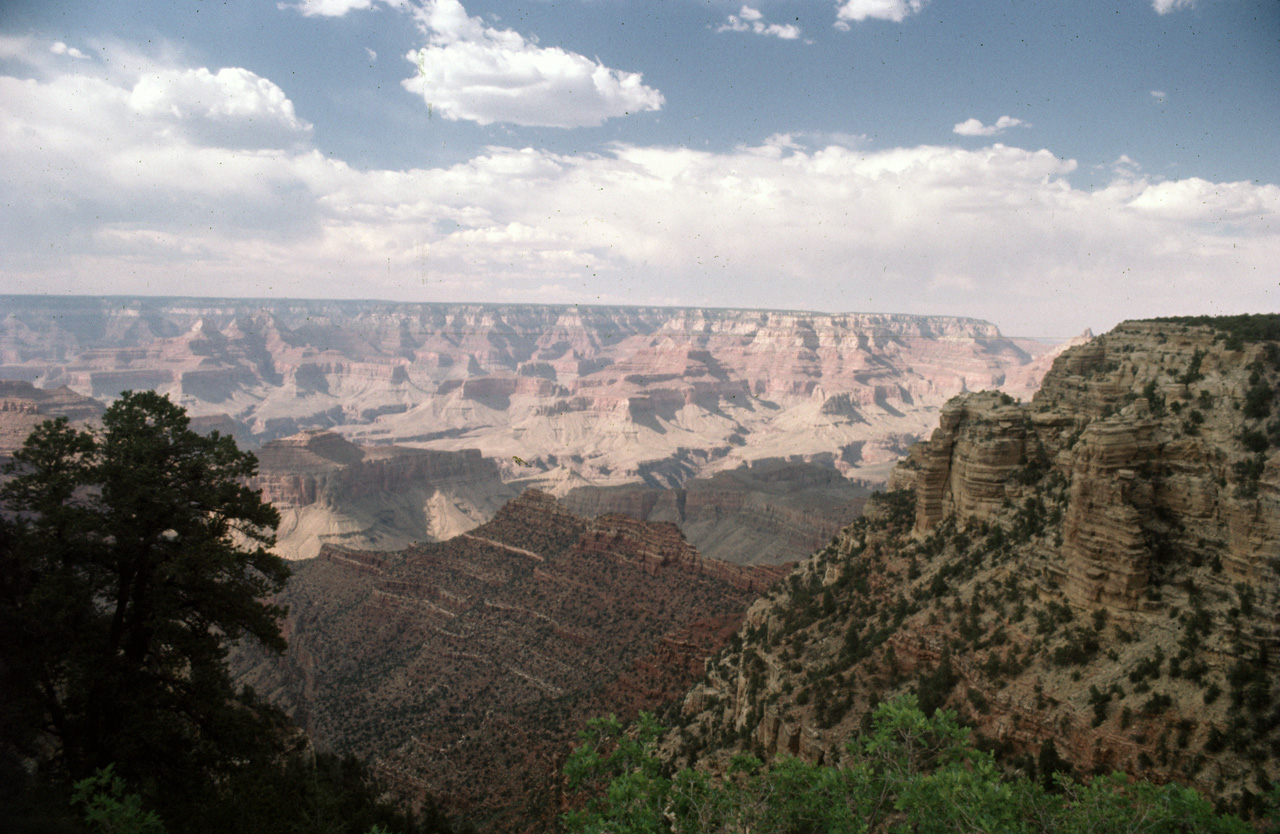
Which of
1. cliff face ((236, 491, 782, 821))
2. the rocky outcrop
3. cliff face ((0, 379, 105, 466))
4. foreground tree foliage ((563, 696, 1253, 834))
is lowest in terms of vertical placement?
cliff face ((236, 491, 782, 821))

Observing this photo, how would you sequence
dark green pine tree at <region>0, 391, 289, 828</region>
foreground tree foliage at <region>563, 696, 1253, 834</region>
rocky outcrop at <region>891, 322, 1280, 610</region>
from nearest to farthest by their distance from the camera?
foreground tree foliage at <region>563, 696, 1253, 834</region> → dark green pine tree at <region>0, 391, 289, 828</region> → rocky outcrop at <region>891, 322, 1280, 610</region>

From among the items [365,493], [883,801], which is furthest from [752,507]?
[883,801]

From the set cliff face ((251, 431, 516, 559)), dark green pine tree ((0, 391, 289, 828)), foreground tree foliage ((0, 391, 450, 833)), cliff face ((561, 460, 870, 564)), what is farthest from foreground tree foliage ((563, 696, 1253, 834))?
cliff face ((251, 431, 516, 559))

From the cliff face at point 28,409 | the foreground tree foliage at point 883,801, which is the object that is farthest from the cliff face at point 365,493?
the foreground tree foliage at point 883,801

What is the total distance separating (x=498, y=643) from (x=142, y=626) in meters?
39.4

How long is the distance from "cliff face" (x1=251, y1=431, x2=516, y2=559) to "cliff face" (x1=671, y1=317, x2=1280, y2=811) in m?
111

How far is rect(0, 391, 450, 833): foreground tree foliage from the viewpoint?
54.5ft

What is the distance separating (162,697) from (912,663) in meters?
23.3

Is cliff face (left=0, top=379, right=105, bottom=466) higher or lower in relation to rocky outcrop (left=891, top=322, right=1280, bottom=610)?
lower

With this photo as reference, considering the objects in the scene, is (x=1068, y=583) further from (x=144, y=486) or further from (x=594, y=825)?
(x=144, y=486)

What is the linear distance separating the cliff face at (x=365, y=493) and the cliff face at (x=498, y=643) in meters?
49.9

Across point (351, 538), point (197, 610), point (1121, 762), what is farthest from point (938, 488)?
point (351, 538)

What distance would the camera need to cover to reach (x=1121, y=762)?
1725 cm

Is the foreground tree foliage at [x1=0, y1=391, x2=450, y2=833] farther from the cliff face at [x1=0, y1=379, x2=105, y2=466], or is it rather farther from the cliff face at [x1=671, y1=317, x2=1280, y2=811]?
the cliff face at [x1=0, y1=379, x2=105, y2=466]
